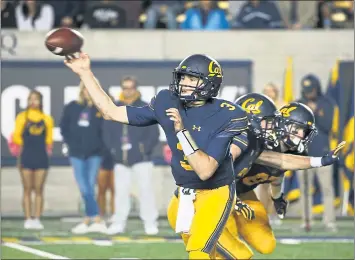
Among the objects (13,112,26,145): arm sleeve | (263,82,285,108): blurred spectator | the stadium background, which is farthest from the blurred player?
(13,112,26,145): arm sleeve

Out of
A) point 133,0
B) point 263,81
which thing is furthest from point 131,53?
point 263,81

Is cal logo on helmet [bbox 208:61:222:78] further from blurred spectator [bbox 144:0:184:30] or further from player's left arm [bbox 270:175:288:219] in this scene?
blurred spectator [bbox 144:0:184:30]

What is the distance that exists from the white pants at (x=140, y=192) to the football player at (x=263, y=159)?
13.7ft

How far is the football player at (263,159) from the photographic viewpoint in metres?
8.14

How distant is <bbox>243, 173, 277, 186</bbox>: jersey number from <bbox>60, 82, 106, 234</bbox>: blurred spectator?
185 inches

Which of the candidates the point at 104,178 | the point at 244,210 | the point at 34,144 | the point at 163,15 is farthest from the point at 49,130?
the point at 244,210

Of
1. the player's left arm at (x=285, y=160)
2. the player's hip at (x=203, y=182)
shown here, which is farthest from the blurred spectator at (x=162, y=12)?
the player's hip at (x=203, y=182)

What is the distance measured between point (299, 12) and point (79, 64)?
8086mm

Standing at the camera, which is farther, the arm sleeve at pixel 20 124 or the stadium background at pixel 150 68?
the stadium background at pixel 150 68

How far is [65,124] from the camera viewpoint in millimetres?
13297

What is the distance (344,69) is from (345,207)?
1.71 metres

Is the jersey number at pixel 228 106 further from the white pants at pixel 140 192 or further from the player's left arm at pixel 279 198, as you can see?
the white pants at pixel 140 192

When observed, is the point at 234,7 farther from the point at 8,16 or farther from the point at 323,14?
the point at 8,16

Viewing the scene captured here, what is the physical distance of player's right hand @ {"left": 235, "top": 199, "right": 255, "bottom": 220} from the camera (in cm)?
795
